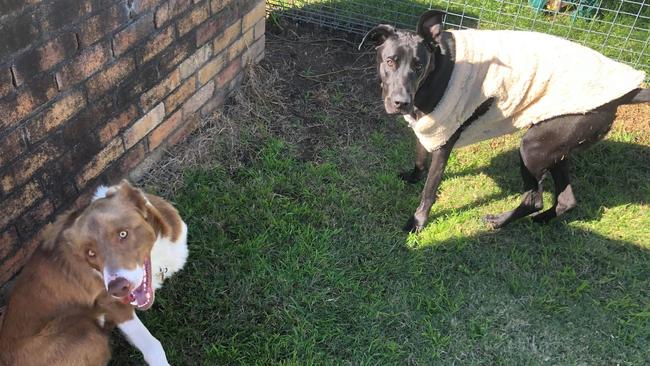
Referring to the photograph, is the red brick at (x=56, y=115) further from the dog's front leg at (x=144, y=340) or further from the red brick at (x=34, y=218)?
the dog's front leg at (x=144, y=340)

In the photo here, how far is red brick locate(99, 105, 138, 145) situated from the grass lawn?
0.53 meters

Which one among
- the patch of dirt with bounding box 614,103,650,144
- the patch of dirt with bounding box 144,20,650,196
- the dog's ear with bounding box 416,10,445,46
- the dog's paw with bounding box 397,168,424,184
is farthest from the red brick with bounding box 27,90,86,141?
the patch of dirt with bounding box 614,103,650,144

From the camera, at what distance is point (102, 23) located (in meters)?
2.88

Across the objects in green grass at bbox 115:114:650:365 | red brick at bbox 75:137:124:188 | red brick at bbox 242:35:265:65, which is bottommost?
green grass at bbox 115:114:650:365

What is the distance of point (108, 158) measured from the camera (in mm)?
3354

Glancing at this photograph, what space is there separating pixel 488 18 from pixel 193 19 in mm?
2986

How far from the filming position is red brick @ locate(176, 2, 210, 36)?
352 cm

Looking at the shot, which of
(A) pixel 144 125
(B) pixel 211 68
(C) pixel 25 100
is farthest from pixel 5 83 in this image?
(B) pixel 211 68

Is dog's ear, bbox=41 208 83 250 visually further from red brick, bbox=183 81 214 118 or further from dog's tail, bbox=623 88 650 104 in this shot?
dog's tail, bbox=623 88 650 104

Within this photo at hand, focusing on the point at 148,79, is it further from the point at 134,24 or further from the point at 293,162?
the point at 293,162

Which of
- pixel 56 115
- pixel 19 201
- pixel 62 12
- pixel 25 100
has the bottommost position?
pixel 19 201

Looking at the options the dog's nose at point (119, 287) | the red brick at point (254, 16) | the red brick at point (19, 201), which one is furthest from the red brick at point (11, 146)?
the red brick at point (254, 16)

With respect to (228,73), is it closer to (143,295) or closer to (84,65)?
(84,65)

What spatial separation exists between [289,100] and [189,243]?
5.41ft
